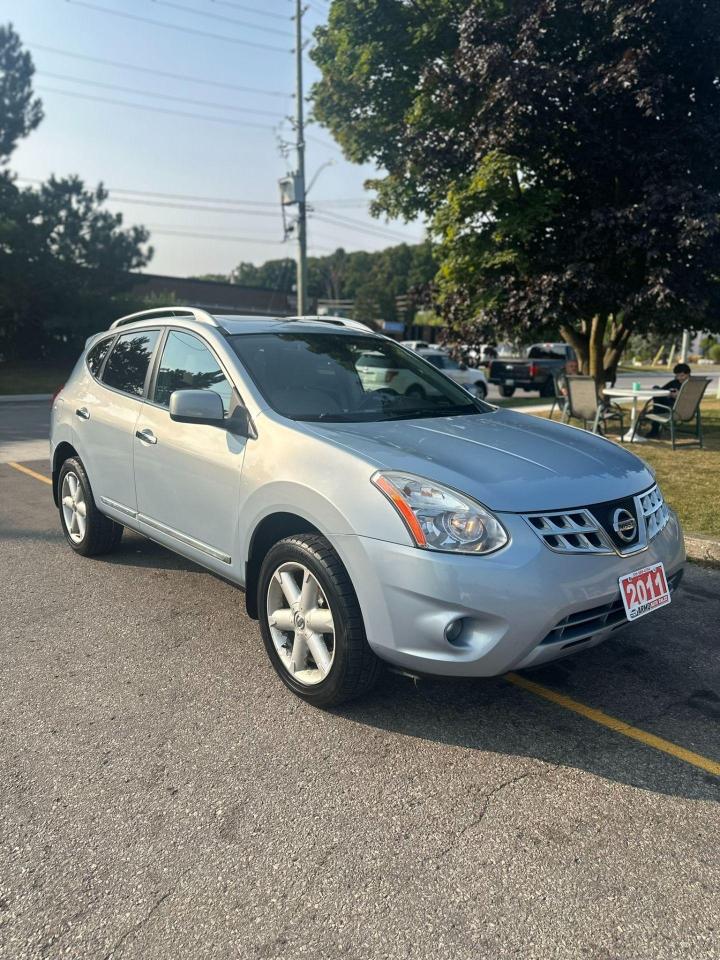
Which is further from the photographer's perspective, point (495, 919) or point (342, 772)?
point (342, 772)

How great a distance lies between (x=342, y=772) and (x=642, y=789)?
3.60 ft

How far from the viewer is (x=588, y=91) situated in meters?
9.14

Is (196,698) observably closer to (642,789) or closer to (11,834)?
(11,834)

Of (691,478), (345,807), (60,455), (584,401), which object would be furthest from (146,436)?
(584,401)

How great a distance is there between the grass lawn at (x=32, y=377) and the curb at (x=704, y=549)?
22.2 meters

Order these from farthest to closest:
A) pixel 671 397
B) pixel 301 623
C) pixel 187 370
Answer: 1. pixel 671 397
2. pixel 187 370
3. pixel 301 623

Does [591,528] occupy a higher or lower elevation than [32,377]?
higher

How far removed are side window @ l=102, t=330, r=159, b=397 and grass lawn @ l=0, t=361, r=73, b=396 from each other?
2026cm

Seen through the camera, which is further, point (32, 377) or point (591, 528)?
point (32, 377)

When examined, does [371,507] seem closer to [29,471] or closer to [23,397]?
[29,471]

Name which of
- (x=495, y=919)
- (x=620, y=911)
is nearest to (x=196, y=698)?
(x=495, y=919)

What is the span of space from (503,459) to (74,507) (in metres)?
3.51

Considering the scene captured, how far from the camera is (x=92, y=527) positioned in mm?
5234

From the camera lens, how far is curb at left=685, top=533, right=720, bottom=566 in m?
5.43
